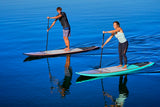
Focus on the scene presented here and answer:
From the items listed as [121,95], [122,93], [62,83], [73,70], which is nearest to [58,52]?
[73,70]

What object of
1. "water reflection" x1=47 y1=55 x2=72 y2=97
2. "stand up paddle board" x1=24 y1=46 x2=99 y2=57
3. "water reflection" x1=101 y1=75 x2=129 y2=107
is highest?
"stand up paddle board" x1=24 y1=46 x2=99 y2=57

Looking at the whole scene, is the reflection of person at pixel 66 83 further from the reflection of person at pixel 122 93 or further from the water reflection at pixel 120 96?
the reflection of person at pixel 122 93

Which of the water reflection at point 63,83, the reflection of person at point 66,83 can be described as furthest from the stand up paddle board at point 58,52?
the water reflection at point 63,83

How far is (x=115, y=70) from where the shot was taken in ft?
37.8

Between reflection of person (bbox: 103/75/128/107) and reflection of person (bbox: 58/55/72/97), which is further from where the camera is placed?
reflection of person (bbox: 58/55/72/97)

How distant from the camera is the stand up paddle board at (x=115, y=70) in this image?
1121 centimetres

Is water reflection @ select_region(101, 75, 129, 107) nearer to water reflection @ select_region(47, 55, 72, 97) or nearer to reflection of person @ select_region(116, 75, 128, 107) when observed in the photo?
reflection of person @ select_region(116, 75, 128, 107)

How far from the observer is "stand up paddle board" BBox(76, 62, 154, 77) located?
36.8 feet

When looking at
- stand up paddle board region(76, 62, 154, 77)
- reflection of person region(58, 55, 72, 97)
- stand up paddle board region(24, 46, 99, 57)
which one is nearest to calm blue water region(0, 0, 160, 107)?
reflection of person region(58, 55, 72, 97)

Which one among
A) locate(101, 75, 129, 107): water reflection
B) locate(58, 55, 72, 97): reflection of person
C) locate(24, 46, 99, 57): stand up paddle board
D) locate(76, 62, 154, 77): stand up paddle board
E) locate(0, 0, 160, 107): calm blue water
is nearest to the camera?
locate(101, 75, 129, 107): water reflection

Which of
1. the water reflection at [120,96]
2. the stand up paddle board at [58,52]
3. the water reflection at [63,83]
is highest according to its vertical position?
the stand up paddle board at [58,52]

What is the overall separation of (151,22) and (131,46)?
347 inches

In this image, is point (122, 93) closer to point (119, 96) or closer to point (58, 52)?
point (119, 96)

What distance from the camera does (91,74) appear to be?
36.6ft
